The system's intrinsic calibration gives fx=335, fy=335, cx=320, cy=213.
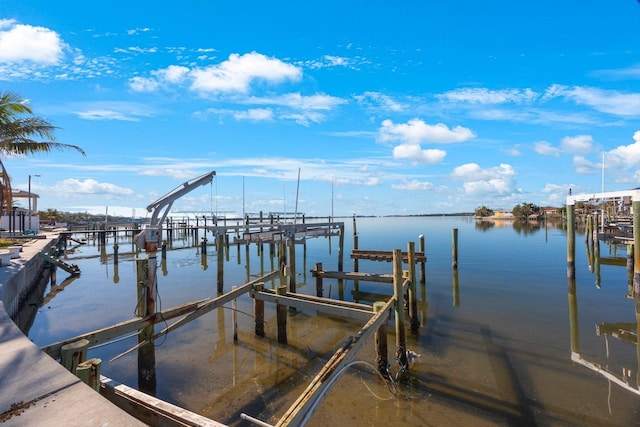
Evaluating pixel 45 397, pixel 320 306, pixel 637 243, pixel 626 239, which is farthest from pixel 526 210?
pixel 45 397

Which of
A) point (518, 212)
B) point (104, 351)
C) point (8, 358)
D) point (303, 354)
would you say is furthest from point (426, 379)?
point (518, 212)

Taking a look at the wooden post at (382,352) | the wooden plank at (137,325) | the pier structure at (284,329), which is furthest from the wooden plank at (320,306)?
the wooden plank at (137,325)

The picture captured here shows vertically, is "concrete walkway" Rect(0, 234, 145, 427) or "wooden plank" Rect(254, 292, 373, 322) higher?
"concrete walkway" Rect(0, 234, 145, 427)

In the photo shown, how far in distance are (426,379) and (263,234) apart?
12786 mm

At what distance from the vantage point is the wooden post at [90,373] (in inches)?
170

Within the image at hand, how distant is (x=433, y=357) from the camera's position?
868 centimetres

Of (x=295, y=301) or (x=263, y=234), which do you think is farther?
(x=263, y=234)

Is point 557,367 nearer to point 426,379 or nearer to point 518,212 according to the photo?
point 426,379

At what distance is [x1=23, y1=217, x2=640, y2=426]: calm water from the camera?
639cm

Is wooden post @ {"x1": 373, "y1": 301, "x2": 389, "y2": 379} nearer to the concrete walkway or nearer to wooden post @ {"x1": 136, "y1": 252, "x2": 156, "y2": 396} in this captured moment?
wooden post @ {"x1": 136, "y1": 252, "x2": 156, "y2": 396}

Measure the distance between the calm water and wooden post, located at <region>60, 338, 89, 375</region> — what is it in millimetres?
2386

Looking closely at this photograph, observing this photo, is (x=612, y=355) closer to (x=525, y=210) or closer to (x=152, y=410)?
(x=152, y=410)

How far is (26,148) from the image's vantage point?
55.8 feet

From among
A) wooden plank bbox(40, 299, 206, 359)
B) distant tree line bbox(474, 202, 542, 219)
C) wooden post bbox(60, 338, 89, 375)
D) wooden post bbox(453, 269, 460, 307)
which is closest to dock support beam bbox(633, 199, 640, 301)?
wooden post bbox(453, 269, 460, 307)
